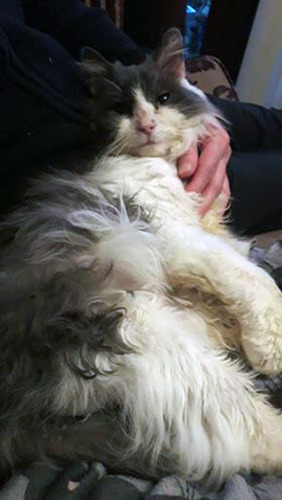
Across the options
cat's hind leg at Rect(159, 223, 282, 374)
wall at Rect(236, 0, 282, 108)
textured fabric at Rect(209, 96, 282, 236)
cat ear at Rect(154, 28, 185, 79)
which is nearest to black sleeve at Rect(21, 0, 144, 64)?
cat ear at Rect(154, 28, 185, 79)

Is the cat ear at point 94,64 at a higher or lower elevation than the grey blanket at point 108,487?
higher

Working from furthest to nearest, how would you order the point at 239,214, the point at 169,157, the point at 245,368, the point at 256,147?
1. the point at 256,147
2. the point at 239,214
3. the point at 169,157
4. the point at 245,368

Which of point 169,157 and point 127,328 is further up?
point 169,157

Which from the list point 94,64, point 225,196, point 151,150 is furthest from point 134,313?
point 94,64

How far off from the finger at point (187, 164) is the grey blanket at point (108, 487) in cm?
86

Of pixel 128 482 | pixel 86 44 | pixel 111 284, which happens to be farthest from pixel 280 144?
pixel 128 482

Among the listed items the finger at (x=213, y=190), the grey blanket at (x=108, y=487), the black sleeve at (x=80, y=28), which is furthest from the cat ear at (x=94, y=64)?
the grey blanket at (x=108, y=487)

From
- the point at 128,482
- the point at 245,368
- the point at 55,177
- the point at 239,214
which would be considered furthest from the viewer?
the point at 239,214

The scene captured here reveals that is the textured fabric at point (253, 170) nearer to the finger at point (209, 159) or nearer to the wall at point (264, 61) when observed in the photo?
the finger at point (209, 159)

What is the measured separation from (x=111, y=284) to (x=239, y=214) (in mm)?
783

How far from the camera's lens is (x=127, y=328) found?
1019 millimetres

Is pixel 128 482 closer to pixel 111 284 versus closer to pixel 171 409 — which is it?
pixel 171 409

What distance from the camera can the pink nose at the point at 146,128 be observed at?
137cm

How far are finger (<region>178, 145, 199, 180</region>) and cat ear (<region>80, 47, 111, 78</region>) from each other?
34 centimetres
